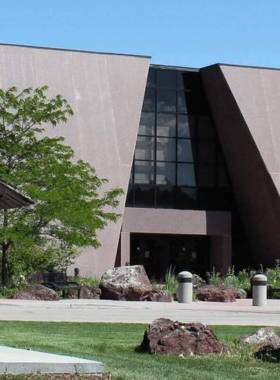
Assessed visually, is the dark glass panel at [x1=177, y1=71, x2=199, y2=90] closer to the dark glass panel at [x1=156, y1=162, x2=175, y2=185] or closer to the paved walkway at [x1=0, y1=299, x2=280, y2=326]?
the dark glass panel at [x1=156, y1=162, x2=175, y2=185]

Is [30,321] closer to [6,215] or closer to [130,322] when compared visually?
[130,322]

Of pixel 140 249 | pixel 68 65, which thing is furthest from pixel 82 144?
pixel 140 249

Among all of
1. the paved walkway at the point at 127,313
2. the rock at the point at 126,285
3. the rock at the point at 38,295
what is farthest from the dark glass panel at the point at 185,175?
the rock at the point at 38,295

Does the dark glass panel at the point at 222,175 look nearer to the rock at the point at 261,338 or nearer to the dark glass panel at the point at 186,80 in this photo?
the dark glass panel at the point at 186,80

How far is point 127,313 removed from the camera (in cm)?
2419

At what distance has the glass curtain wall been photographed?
161 feet

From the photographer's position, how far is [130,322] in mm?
20719

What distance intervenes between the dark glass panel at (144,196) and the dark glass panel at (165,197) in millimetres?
350

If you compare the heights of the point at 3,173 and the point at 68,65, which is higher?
the point at 68,65

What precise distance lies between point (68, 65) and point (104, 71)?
73.4 inches

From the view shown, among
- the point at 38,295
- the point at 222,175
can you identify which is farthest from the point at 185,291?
the point at 222,175

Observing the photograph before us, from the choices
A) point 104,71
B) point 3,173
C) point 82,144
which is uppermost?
point 104,71

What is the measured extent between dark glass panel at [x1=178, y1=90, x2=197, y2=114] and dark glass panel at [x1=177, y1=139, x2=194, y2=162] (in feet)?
5.40

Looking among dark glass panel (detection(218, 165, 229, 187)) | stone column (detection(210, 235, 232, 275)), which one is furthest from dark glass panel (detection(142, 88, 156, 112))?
stone column (detection(210, 235, 232, 275))
